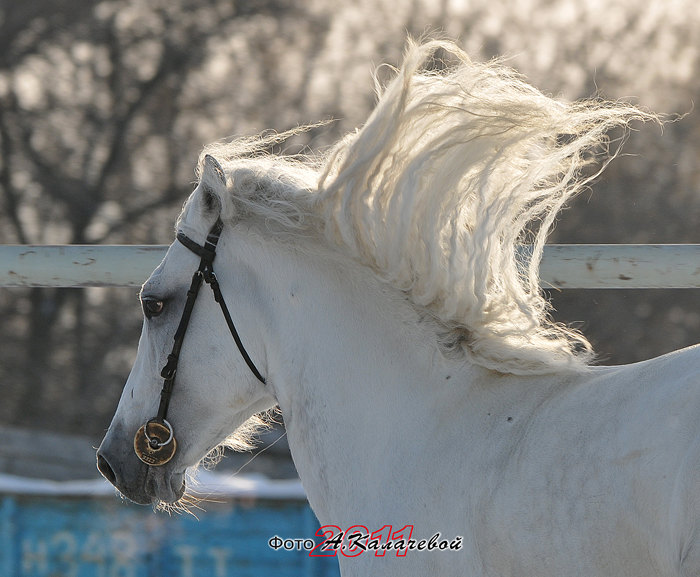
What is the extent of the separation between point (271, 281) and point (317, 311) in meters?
0.17

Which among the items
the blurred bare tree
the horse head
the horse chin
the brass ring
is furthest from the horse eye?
the blurred bare tree

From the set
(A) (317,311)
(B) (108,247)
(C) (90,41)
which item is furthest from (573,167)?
(C) (90,41)

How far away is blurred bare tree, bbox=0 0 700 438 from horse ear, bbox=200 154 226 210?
30.9 feet

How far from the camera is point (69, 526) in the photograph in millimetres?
6105

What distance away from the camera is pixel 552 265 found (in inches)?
132

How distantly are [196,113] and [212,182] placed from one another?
10.8 meters

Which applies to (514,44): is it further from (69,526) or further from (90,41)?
(69,526)

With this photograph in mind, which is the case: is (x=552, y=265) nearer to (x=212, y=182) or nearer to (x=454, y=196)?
(x=454, y=196)

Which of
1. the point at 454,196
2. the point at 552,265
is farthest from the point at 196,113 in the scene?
the point at 454,196

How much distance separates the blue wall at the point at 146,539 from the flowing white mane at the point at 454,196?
329 centimetres

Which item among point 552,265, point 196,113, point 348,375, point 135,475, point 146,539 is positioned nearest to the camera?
point 348,375

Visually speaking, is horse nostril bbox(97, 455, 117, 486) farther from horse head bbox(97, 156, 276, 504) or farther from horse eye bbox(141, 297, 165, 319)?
horse eye bbox(141, 297, 165, 319)

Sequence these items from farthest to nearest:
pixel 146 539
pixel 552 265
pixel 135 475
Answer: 1. pixel 146 539
2. pixel 552 265
3. pixel 135 475

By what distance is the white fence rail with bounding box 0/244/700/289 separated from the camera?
130 inches
